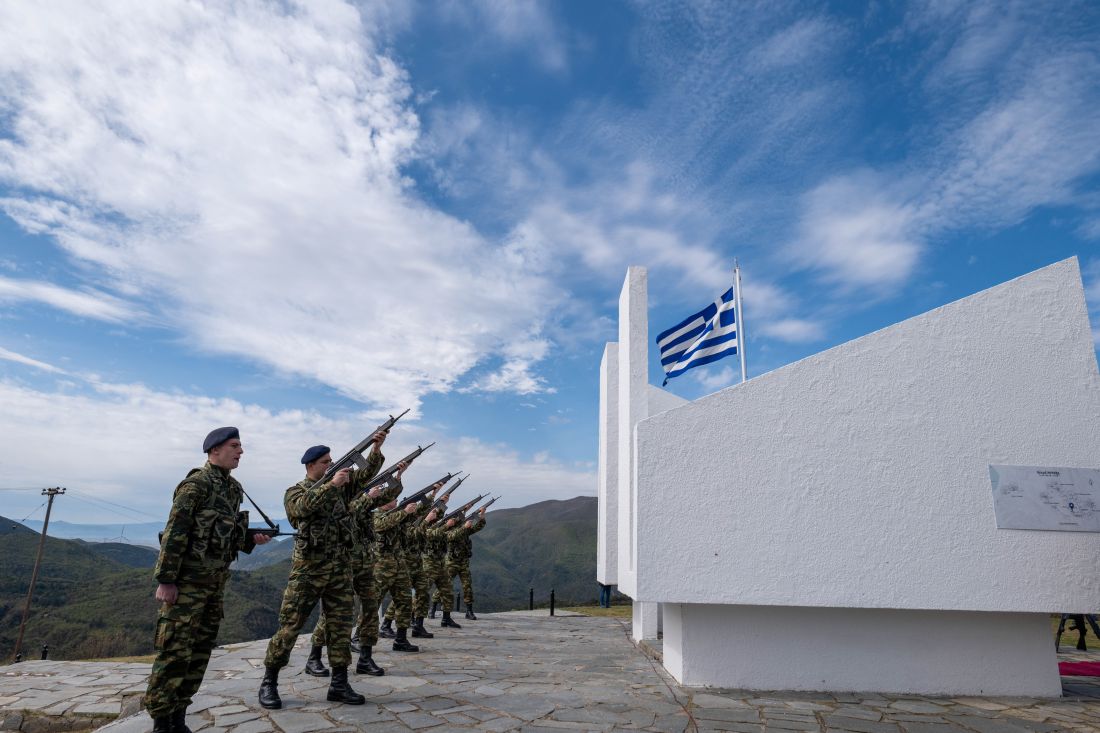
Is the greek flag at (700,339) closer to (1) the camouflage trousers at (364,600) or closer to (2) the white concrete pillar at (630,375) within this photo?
(2) the white concrete pillar at (630,375)

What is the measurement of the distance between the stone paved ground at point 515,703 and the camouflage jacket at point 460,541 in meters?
4.84

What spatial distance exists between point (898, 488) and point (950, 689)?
219 cm

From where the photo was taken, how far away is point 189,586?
4.50 metres

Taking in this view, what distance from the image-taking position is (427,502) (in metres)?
9.73

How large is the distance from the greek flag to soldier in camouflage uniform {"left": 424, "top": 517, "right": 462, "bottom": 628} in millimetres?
5150

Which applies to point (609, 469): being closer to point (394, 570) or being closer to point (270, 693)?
point (394, 570)

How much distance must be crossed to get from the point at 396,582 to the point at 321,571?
2.99 m

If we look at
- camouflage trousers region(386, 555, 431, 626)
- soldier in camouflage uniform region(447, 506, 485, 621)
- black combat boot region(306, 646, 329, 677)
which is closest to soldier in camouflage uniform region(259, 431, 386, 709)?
black combat boot region(306, 646, 329, 677)

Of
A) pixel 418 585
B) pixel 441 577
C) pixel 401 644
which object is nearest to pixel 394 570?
pixel 401 644

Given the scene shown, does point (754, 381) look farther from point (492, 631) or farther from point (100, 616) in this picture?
point (100, 616)

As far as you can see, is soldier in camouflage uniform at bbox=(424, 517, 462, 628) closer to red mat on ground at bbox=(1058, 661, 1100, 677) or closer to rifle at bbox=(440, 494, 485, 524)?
rifle at bbox=(440, 494, 485, 524)

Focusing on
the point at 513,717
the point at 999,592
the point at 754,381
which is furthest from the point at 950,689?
the point at 513,717

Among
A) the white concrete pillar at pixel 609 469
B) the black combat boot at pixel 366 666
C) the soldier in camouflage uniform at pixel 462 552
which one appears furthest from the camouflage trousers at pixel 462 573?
the black combat boot at pixel 366 666

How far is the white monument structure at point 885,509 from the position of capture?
6512 millimetres
